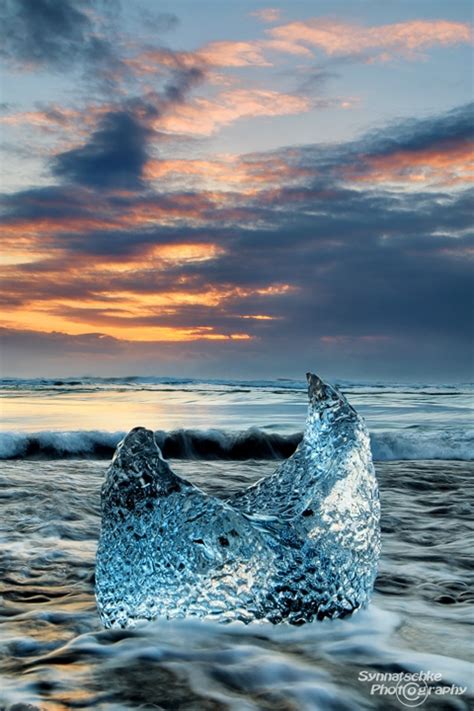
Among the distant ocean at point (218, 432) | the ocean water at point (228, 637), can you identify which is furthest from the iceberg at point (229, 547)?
the distant ocean at point (218, 432)

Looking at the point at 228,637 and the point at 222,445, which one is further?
the point at 222,445

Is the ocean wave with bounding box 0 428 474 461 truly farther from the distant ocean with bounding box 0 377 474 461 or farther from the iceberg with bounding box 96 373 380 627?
the iceberg with bounding box 96 373 380 627

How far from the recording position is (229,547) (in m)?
2.41

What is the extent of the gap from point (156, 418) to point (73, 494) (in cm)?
764

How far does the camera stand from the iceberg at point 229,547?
7.97ft

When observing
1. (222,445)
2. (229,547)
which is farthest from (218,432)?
(229,547)

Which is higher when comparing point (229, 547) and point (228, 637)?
point (229, 547)

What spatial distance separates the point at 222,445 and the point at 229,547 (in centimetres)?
688

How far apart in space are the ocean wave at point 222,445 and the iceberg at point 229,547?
600cm

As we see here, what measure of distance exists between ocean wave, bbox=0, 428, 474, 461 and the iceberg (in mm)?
5996

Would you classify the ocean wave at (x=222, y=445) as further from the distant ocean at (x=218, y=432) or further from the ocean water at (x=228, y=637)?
the ocean water at (x=228, y=637)

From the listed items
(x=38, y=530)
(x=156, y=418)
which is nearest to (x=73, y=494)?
(x=38, y=530)

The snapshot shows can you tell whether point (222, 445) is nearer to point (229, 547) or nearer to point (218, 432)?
point (218, 432)

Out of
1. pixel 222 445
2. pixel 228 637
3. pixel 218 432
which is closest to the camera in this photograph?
pixel 228 637
